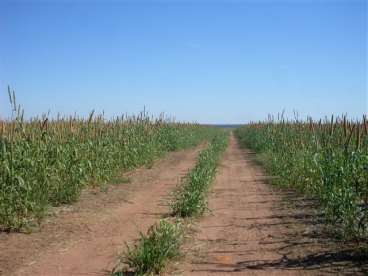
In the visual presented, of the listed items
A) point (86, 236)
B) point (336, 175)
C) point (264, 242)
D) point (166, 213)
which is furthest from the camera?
point (166, 213)

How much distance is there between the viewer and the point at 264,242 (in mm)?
7688

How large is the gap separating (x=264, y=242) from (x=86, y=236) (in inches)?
116

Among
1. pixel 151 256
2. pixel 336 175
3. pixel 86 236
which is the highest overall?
pixel 336 175

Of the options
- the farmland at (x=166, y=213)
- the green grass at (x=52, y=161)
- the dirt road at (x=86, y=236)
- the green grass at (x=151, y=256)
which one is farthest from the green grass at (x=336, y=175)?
the green grass at (x=52, y=161)

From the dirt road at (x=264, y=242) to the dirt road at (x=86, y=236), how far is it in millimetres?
1131

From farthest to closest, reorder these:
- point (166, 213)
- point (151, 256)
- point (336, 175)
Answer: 1. point (166, 213)
2. point (336, 175)
3. point (151, 256)

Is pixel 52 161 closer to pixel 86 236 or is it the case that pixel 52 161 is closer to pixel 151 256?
pixel 86 236

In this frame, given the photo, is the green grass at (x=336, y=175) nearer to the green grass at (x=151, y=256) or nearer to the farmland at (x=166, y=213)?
the farmland at (x=166, y=213)

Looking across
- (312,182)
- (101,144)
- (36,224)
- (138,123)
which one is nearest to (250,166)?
(138,123)

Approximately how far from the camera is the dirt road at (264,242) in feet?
21.0

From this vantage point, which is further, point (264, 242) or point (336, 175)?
point (336, 175)

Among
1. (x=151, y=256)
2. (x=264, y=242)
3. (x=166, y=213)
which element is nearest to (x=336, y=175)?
(x=264, y=242)

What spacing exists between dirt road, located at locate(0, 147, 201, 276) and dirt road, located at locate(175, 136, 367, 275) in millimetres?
1131

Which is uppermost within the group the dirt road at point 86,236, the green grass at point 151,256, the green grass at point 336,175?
the green grass at point 336,175
